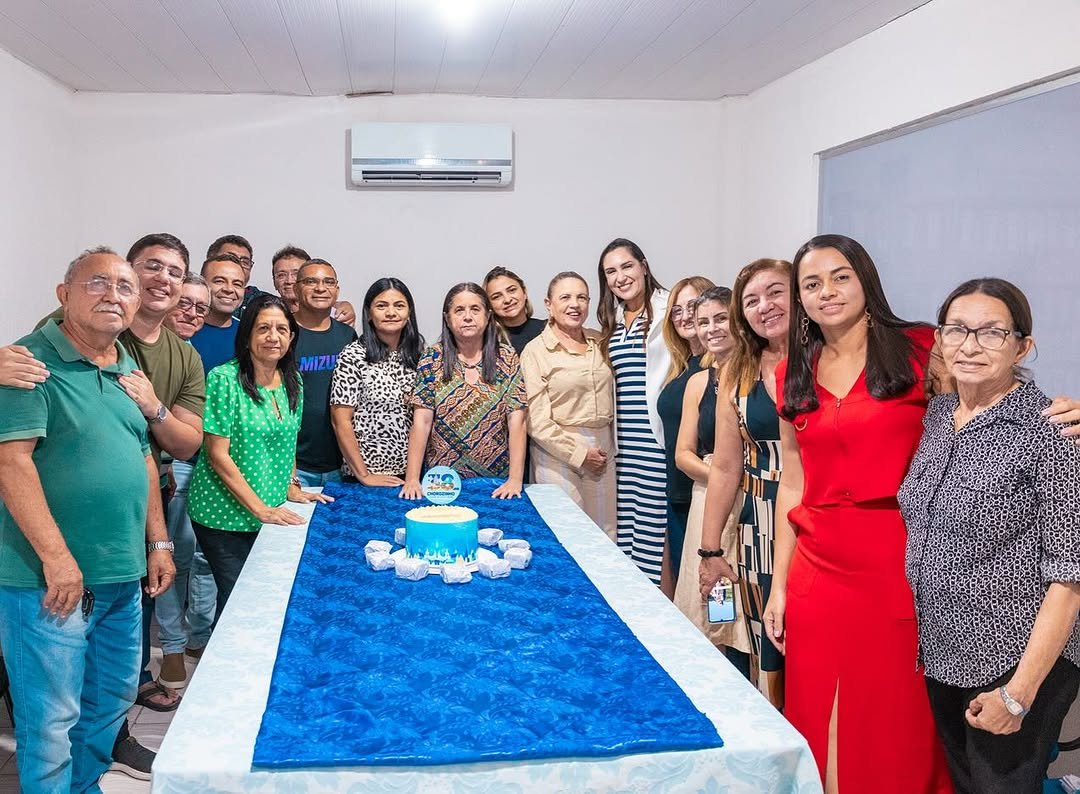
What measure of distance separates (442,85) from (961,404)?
422 cm

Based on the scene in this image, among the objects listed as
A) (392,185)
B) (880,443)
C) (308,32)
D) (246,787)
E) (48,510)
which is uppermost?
(308,32)

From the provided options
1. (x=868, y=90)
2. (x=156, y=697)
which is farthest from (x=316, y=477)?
(x=868, y=90)

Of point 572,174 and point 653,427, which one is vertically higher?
point 572,174

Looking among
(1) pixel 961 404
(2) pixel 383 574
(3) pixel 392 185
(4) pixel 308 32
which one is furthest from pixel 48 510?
(3) pixel 392 185

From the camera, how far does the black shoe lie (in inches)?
111

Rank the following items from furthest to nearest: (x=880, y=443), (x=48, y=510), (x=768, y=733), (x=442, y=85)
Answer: (x=442, y=85) → (x=48, y=510) → (x=880, y=443) → (x=768, y=733)

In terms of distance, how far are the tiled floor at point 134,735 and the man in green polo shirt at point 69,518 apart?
47 cm

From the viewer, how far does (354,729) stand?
1.43 m

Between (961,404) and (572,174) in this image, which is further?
(572,174)

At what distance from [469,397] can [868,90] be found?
2.45 m

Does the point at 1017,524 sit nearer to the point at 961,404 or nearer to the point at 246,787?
the point at 961,404

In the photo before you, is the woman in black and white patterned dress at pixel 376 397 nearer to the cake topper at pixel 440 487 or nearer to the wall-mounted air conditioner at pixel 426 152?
the cake topper at pixel 440 487

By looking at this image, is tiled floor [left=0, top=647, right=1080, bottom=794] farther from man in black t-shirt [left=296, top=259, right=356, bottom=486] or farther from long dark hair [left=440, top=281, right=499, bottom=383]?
long dark hair [left=440, top=281, right=499, bottom=383]

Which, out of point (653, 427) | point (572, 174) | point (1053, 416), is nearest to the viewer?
point (1053, 416)
